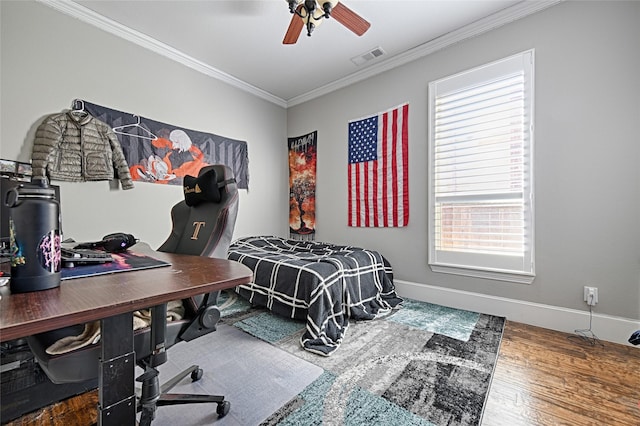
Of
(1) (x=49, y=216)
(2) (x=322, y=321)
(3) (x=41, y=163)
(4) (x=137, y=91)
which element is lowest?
(2) (x=322, y=321)

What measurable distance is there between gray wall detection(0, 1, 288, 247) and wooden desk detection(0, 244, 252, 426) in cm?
240

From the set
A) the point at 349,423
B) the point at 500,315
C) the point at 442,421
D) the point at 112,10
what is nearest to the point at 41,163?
the point at 112,10

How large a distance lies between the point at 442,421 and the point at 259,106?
4136 millimetres

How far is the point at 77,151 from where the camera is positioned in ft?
7.91

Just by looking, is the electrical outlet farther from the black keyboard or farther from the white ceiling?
the black keyboard

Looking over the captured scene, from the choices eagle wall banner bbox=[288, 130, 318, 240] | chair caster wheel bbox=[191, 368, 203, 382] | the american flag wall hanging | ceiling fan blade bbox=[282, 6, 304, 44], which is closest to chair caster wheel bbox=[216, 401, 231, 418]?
chair caster wheel bbox=[191, 368, 203, 382]

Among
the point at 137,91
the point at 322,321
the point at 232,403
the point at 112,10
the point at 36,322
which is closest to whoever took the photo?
the point at 36,322

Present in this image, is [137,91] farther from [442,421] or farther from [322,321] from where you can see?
[442,421]

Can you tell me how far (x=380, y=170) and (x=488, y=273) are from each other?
5.30 ft

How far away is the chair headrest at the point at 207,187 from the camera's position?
1.32m

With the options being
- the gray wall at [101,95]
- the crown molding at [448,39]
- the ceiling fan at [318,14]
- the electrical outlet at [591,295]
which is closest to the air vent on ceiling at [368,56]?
the crown molding at [448,39]

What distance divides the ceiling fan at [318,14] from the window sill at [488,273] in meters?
2.41

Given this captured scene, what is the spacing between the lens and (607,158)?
2086 mm

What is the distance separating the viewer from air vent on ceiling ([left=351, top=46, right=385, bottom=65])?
308 cm
